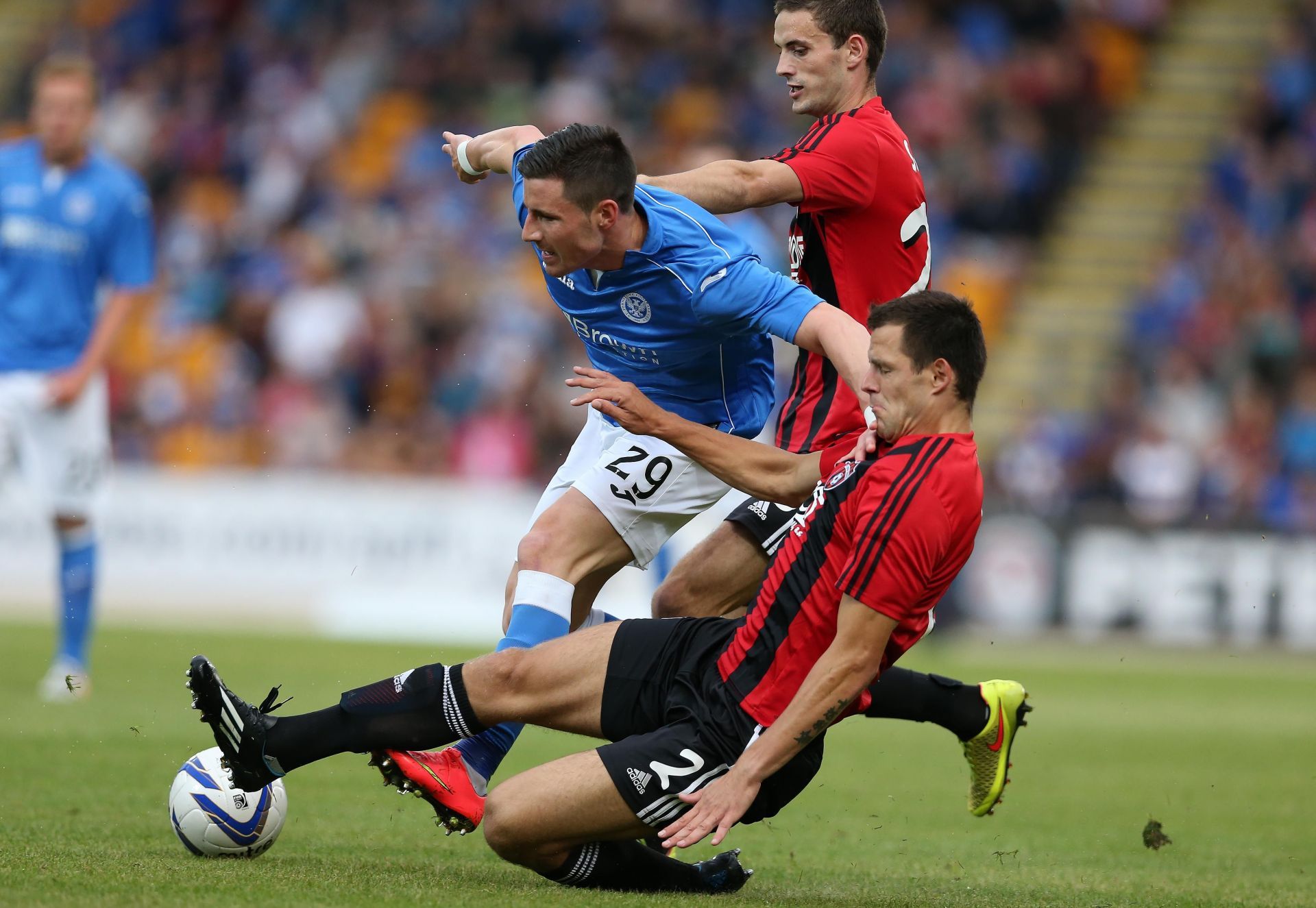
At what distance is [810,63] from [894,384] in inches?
64.8

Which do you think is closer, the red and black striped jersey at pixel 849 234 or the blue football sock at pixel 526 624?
the blue football sock at pixel 526 624

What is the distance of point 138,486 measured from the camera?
53.3 feet

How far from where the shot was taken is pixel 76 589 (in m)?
9.11

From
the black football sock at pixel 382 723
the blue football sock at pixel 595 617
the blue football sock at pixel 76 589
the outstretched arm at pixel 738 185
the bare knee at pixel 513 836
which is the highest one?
the outstretched arm at pixel 738 185

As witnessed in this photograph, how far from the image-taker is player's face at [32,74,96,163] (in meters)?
8.91

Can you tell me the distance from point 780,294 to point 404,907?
88.9 inches

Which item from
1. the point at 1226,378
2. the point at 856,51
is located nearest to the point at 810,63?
the point at 856,51

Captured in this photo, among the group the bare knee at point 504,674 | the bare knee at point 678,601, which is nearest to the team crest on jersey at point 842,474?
the bare knee at point 504,674

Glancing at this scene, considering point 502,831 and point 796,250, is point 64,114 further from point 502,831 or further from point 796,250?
point 502,831

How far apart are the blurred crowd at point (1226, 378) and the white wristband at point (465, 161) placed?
10068 mm

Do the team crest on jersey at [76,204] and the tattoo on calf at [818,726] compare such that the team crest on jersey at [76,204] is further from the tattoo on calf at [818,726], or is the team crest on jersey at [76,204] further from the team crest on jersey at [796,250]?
the tattoo on calf at [818,726]

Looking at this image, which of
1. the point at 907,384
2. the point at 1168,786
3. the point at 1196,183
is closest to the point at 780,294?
the point at 907,384

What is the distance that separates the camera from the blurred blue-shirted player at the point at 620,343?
5406 mm

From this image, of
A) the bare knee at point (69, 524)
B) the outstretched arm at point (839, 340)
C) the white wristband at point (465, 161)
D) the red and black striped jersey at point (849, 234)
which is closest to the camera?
the outstretched arm at point (839, 340)
